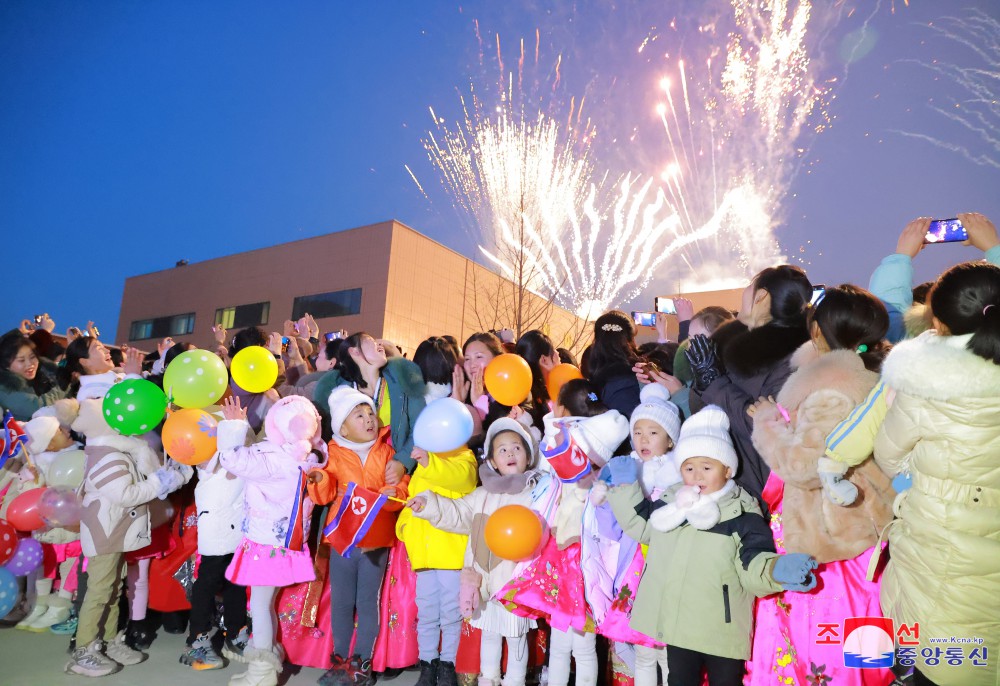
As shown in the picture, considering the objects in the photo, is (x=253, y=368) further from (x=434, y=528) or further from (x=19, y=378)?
(x=19, y=378)

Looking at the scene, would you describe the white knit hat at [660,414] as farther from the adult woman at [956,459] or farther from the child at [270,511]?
the child at [270,511]

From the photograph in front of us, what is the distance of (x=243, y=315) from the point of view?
28984 millimetres

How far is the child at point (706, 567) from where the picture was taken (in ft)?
10.1

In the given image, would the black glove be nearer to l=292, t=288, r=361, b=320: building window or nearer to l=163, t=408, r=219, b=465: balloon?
l=163, t=408, r=219, b=465: balloon

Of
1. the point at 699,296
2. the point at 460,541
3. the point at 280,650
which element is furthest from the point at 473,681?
the point at 699,296

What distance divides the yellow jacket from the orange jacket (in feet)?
0.29

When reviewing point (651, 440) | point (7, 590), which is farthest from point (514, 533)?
point (7, 590)

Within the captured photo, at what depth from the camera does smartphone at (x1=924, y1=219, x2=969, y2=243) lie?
376 centimetres

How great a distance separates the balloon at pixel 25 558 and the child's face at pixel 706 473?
16.3 ft

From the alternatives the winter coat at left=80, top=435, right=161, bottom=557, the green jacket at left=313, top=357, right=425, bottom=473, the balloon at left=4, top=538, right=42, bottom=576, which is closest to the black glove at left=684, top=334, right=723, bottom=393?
the green jacket at left=313, top=357, right=425, bottom=473

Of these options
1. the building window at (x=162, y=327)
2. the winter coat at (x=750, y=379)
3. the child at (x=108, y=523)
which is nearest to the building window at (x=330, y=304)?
the building window at (x=162, y=327)

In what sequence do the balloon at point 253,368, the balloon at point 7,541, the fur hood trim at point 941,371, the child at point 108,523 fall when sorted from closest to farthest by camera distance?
the fur hood trim at point 941,371, the child at point 108,523, the balloon at point 7,541, the balloon at point 253,368

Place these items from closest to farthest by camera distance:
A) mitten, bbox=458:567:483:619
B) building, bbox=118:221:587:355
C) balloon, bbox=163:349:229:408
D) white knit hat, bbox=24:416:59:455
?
mitten, bbox=458:567:483:619, balloon, bbox=163:349:229:408, white knit hat, bbox=24:416:59:455, building, bbox=118:221:587:355

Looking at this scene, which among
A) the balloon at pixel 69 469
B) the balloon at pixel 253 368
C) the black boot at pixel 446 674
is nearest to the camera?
the black boot at pixel 446 674
